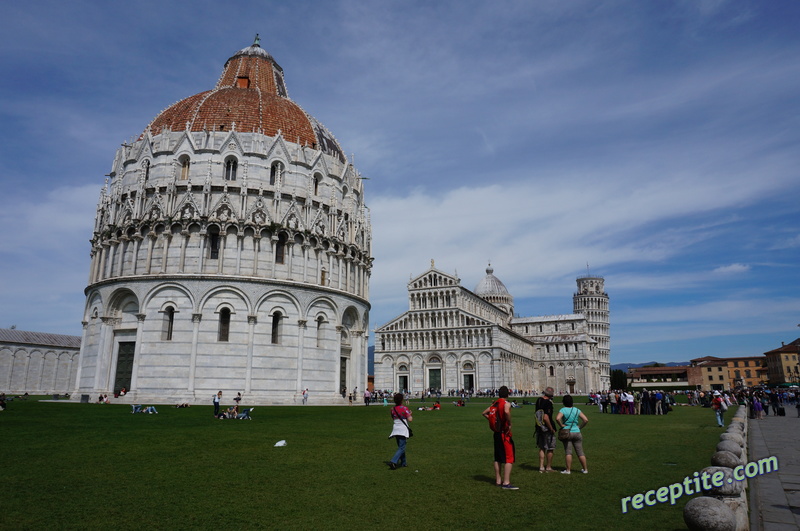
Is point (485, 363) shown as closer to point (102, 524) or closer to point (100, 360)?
point (100, 360)

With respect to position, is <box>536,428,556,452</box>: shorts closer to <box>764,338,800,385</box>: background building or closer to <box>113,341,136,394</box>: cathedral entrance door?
<box>113,341,136,394</box>: cathedral entrance door

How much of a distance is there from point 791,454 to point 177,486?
594 inches

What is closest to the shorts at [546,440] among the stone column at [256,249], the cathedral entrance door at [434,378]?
the stone column at [256,249]

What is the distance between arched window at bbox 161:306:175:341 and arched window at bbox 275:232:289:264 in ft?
25.2

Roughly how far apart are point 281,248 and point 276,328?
5656 mm

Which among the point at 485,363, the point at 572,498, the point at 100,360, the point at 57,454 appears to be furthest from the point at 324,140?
the point at 485,363

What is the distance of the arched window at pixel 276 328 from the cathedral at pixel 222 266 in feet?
0.23

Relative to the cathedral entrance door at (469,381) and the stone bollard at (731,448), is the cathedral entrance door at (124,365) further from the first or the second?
the cathedral entrance door at (469,381)

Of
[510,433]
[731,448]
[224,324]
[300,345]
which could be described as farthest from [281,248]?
[731,448]

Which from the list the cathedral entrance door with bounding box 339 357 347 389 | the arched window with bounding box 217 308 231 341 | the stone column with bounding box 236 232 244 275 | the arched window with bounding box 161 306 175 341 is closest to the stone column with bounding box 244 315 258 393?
the arched window with bounding box 217 308 231 341

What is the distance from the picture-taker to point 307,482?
31.6 feet

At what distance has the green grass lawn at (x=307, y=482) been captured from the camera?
7.30 metres

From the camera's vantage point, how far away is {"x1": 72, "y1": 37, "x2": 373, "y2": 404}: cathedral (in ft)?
113

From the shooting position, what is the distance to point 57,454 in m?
11.8
